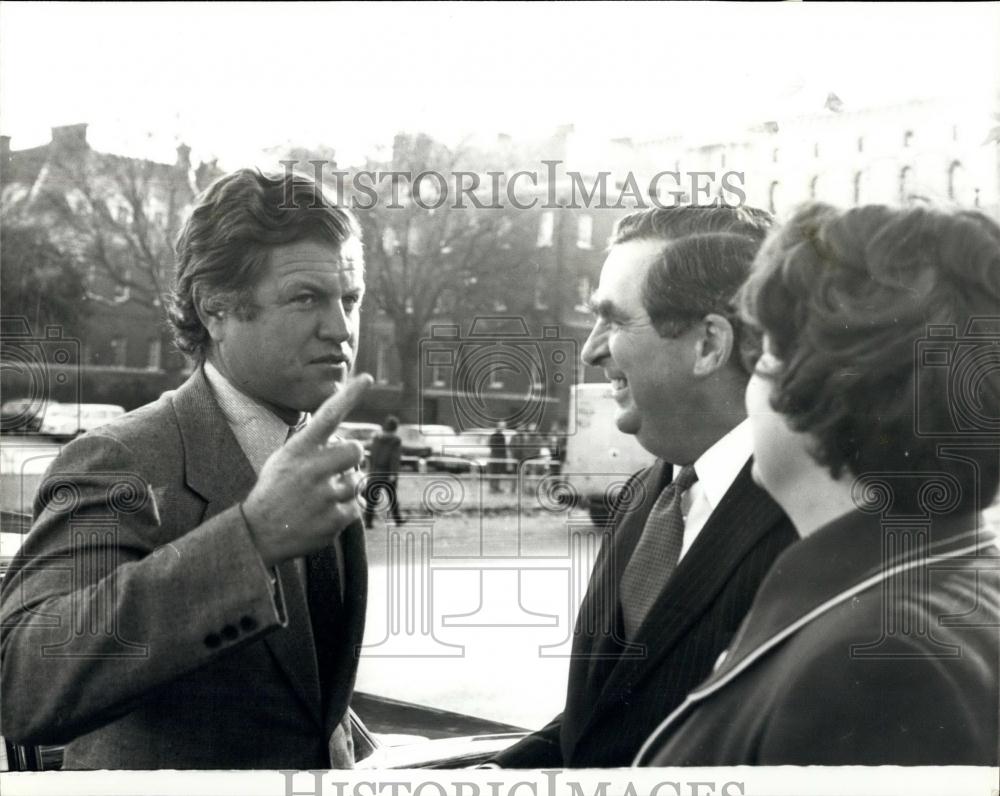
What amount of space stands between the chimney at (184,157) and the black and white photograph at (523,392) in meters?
0.03

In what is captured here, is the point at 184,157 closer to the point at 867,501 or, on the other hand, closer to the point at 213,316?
the point at 213,316

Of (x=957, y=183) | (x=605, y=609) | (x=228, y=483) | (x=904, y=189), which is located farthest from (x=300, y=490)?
(x=957, y=183)

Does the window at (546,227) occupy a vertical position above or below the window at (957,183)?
below

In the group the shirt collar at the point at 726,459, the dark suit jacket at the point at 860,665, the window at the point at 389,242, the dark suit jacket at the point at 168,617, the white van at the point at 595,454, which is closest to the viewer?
the dark suit jacket at the point at 168,617

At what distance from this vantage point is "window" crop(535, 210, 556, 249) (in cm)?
308

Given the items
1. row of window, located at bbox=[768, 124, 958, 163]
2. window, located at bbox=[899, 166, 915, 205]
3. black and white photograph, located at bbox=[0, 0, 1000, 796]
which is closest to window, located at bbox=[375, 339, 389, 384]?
black and white photograph, located at bbox=[0, 0, 1000, 796]

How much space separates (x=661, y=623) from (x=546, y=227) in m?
1.12

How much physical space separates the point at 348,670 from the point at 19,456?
1042 mm

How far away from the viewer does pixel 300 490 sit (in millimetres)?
2525

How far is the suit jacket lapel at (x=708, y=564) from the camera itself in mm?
2760

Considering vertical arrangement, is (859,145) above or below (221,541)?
above

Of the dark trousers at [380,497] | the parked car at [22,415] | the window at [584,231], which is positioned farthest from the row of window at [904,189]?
the parked car at [22,415]

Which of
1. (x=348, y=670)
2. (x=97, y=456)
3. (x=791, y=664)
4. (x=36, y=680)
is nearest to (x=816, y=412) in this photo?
(x=791, y=664)

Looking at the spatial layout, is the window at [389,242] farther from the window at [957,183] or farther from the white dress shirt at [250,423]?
the window at [957,183]
